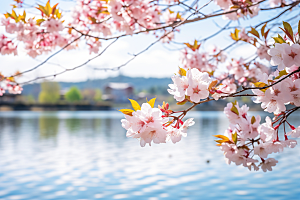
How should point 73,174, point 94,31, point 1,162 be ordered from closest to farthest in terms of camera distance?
point 94,31, point 73,174, point 1,162

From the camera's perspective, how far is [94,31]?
129 inches

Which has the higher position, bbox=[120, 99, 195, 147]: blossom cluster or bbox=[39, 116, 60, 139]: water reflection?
bbox=[120, 99, 195, 147]: blossom cluster

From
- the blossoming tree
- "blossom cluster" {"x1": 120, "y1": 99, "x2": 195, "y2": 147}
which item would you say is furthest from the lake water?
"blossom cluster" {"x1": 120, "y1": 99, "x2": 195, "y2": 147}

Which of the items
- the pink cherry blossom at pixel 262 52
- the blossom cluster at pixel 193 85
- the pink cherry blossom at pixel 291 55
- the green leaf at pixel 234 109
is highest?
the pink cherry blossom at pixel 262 52

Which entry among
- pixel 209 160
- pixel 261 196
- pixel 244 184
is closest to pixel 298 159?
pixel 209 160

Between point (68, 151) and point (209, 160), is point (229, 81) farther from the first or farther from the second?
point (68, 151)

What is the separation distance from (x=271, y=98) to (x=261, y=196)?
22.1ft

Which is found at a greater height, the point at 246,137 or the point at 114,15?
the point at 114,15

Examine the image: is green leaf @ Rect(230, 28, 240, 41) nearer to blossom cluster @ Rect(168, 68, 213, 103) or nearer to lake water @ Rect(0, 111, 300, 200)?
blossom cluster @ Rect(168, 68, 213, 103)

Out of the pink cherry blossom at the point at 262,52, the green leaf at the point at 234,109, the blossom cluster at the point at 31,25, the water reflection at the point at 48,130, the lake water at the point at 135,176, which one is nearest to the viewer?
the green leaf at the point at 234,109

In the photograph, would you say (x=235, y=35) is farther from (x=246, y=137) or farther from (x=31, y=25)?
(x=31, y=25)

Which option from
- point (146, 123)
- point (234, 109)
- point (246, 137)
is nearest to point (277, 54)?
point (234, 109)

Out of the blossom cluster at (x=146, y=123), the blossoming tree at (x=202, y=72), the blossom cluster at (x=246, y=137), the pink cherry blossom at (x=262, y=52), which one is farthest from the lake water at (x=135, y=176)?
the blossom cluster at (x=146, y=123)

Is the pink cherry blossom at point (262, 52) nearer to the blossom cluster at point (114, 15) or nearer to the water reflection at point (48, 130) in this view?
the blossom cluster at point (114, 15)
